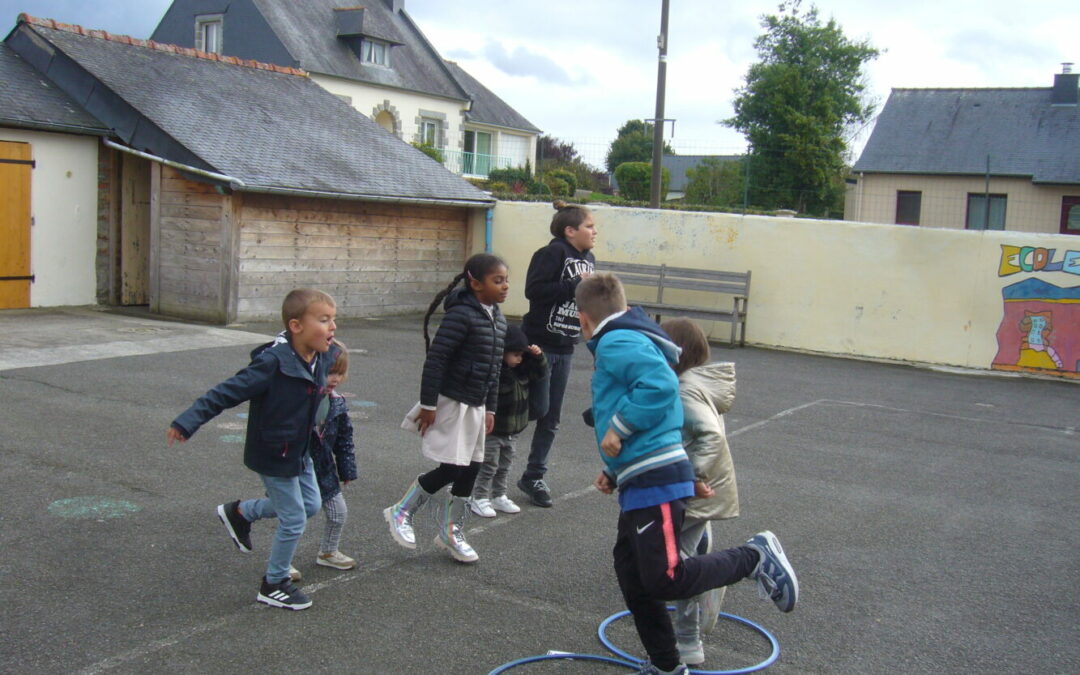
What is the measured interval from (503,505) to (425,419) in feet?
4.16

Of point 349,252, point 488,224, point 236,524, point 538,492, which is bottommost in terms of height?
point 538,492

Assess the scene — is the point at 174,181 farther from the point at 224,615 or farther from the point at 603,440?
the point at 603,440

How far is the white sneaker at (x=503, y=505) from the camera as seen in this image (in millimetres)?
5988

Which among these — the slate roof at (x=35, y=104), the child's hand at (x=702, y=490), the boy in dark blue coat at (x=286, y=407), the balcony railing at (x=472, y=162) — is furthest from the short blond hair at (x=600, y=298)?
the balcony railing at (x=472, y=162)

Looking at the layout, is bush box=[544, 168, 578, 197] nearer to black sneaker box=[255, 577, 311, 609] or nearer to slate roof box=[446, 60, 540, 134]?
slate roof box=[446, 60, 540, 134]

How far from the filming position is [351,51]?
3928 cm

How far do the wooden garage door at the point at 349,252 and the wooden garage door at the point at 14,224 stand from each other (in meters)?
3.29

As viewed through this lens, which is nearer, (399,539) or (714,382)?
(714,382)

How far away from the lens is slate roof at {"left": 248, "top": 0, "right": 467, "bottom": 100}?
36750 millimetres

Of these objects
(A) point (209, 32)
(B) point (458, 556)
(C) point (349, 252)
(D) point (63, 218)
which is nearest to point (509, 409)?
(B) point (458, 556)

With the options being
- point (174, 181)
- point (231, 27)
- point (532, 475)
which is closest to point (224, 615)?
point (532, 475)

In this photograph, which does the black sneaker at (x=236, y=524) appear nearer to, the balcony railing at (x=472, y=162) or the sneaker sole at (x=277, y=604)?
the sneaker sole at (x=277, y=604)

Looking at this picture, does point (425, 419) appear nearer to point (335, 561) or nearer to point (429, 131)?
point (335, 561)

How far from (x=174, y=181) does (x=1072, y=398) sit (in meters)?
11.8
